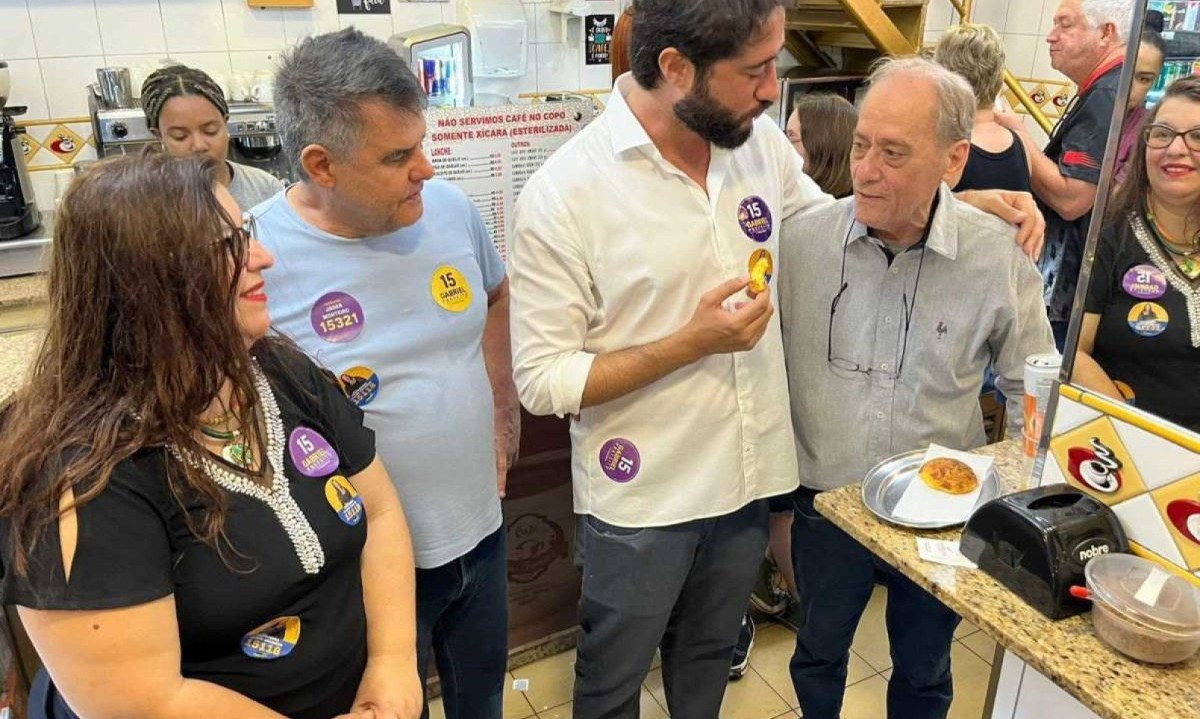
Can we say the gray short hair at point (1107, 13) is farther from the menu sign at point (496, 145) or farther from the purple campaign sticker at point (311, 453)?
the purple campaign sticker at point (311, 453)

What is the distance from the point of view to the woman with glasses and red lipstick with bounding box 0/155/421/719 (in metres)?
0.98

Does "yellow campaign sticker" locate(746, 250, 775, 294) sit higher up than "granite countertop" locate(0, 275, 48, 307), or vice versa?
"yellow campaign sticker" locate(746, 250, 775, 294)

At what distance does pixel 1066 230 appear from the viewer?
2902 mm

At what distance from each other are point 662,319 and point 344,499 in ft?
2.12

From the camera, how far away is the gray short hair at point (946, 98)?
5.16ft

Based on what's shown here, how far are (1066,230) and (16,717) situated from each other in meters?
3.24

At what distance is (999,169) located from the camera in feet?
8.87

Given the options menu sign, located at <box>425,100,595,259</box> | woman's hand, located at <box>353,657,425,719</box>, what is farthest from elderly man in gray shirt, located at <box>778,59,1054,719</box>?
woman's hand, located at <box>353,657,425,719</box>

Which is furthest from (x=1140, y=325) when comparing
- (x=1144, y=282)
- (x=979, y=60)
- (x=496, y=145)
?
(x=979, y=60)

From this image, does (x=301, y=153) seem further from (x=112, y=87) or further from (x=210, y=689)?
(x=112, y=87)

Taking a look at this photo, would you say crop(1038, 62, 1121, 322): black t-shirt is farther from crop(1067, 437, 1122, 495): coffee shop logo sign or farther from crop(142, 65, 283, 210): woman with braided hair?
crop(142, 65, 283, 210): woman with braided hair

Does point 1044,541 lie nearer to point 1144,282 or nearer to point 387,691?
point 1144,282

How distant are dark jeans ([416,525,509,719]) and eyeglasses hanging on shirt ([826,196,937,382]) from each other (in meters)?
0.76

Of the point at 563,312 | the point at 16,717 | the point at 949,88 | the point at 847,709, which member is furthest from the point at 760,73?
the point at 16,717
